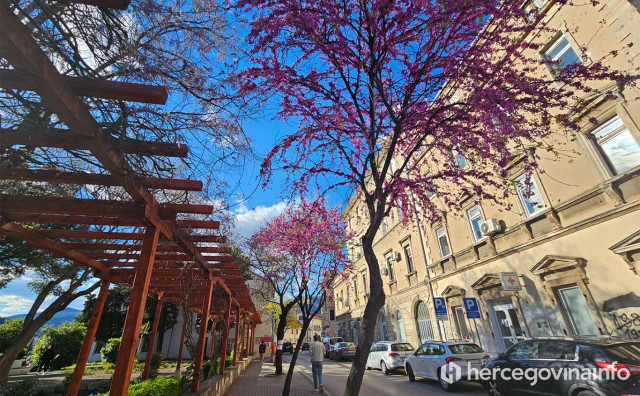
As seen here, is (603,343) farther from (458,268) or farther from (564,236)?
(458,268)

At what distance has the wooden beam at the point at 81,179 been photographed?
3605 mm

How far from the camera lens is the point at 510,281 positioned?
10.4m

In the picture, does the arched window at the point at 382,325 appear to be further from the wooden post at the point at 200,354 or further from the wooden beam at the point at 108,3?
the wooden beam at the point at 108,3

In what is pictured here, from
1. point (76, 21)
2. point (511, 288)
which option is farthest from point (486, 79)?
point (511, 288)

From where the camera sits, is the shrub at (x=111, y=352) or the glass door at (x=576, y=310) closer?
the glass door at (x=576, y=310)

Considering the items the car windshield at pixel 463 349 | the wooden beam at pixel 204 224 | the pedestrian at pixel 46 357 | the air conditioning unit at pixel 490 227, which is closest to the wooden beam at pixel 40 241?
the wooden beam at pixel 204 224

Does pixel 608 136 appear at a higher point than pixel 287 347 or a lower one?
higher

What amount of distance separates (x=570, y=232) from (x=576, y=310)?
2.41m

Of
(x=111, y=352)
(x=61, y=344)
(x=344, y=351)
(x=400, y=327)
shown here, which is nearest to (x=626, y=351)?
(x=400, y=327)

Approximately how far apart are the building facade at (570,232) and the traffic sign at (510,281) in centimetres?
4

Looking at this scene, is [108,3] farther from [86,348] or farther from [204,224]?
[86,348]

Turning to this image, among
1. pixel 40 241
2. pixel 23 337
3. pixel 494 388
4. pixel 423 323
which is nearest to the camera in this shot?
pixel 40 241

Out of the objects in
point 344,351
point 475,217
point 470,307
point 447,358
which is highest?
point 475,217

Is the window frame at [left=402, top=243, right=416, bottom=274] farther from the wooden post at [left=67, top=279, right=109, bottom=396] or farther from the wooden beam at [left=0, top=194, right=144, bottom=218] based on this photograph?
the wooden beam at [left=0, top=194, right=144, bottom=218]
